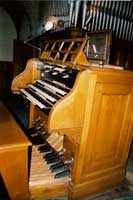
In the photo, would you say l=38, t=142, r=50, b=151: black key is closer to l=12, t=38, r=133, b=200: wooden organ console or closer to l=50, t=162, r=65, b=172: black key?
l=12, t=38, r=133, b=200: wooden organ console

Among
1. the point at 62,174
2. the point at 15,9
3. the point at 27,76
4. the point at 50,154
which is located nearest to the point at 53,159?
the point at 50,154

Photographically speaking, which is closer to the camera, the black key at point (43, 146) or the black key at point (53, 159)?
the black key at point (53, 159)

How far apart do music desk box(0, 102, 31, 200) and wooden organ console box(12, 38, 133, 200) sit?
0.17m

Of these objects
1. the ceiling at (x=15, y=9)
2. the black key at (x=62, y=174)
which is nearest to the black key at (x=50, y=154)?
the black key at (x=62, y=174)

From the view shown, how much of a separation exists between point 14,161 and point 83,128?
2.18 feet

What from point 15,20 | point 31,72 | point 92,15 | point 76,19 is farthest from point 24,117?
point 15,20

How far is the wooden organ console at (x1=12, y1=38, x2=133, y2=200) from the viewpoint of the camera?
65.1 inches

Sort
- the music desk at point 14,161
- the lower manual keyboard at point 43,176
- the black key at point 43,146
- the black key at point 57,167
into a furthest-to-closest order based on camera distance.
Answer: the black key at point 43,146, the black key at point 57,167, the lower manual keyboard at point 43,176, the music desk at point 14,161

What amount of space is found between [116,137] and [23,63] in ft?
17.4

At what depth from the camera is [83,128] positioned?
178 cm

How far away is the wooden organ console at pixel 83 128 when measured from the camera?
165cm

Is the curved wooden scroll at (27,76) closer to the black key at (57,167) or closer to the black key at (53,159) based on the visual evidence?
the black key at (53,159)

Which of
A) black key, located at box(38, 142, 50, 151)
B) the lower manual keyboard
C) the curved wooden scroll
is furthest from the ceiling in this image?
the lower manual keyboard

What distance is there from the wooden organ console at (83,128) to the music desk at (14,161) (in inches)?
6.6
